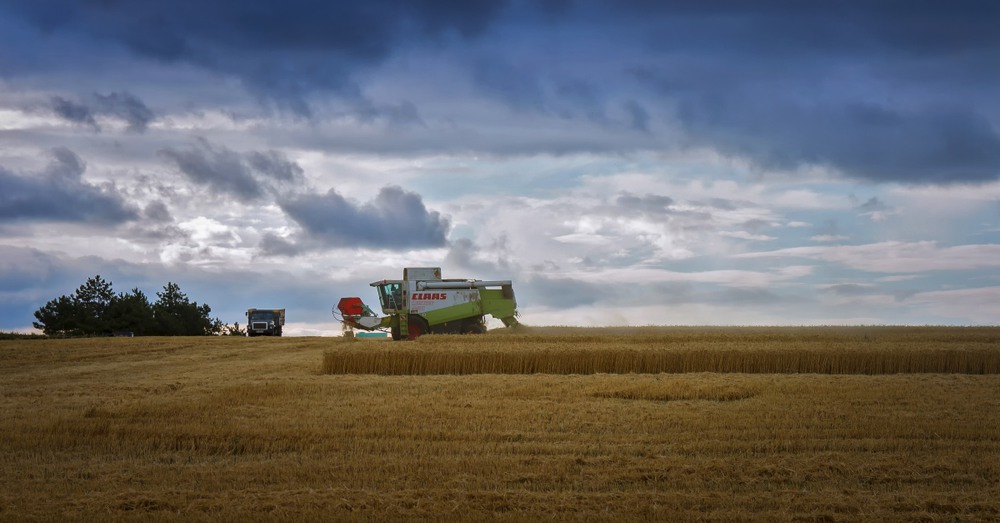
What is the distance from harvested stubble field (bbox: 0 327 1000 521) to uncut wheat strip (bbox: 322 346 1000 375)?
0.18 feet

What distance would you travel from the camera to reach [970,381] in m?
19.6

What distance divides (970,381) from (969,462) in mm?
9966

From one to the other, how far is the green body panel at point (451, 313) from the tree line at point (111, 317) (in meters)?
18.7

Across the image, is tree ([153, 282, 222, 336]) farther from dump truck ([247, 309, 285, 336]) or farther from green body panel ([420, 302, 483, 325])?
green body panel ([420, 302, 483, 325])

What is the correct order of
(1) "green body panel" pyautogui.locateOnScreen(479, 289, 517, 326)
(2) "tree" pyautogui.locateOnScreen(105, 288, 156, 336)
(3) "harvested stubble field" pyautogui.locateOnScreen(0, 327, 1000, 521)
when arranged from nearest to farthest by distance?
(3) "harvested stubble field" pyautogui.locateOnScreen(0, 327, 1000, 521) < (1) "green body panel" pyautogui.locateOnScreen(479, 289, 517, 326) < (2) "tree" pyautogui.locateOnScreen(105, 288, 156, 336)

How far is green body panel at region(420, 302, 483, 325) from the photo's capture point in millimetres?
35250

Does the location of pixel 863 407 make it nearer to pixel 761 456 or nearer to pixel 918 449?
pixel 918 449

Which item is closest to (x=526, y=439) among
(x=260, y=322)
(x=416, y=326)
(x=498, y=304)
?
(x=416, y=326)

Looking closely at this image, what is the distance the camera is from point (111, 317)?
51.0 metres

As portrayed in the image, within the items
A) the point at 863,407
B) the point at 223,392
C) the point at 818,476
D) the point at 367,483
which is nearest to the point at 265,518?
the point at 367,483

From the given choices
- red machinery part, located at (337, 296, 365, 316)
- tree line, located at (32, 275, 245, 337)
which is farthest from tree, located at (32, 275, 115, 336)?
red machinery part, located at (337, 296, 365, 316)

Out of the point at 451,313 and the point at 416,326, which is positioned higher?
the point at 451,313

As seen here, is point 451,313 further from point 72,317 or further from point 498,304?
point 72,317

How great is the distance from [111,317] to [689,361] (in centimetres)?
4004
